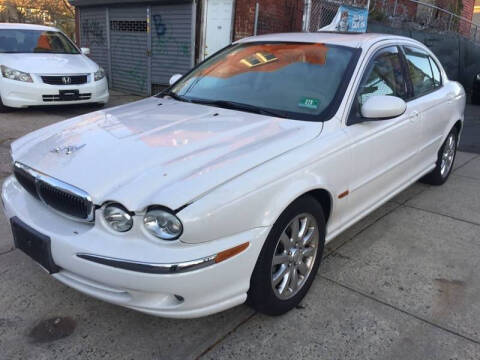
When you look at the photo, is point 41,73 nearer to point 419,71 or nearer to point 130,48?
point 130,48

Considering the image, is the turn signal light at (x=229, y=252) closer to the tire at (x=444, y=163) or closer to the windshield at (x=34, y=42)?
the tire at (x=444, y=163)

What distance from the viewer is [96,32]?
1276 cm

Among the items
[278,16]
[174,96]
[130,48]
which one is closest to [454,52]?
[278,16]

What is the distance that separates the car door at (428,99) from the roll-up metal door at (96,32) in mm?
9955

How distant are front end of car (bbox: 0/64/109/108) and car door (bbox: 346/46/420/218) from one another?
19.6ft

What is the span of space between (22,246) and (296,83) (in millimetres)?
2115

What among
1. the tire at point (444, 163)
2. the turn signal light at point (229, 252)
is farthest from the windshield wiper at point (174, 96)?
the tire at point (444, 163)

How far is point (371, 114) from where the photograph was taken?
3055 mm

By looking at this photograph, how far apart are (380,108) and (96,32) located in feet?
37.9

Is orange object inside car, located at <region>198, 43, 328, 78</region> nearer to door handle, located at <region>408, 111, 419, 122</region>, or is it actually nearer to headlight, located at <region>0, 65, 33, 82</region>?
door handle, located at <region>408, 111, 419, 122</region>

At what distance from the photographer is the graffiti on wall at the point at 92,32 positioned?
1259 centimetres

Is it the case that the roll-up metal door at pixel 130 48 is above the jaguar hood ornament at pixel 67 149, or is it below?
below

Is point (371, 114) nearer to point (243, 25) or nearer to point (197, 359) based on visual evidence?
point (197, 359)

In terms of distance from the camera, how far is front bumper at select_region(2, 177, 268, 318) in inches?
83.8
